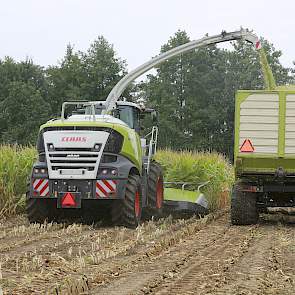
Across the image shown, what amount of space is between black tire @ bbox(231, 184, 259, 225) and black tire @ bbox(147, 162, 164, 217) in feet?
5.02

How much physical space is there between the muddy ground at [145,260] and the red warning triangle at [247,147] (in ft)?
4.96

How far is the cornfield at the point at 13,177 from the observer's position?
11.7 metres

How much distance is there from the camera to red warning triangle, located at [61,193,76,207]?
963 centimetres

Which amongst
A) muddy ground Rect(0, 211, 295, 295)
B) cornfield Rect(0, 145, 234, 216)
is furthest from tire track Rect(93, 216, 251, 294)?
cornfield Rect(0, 145, 234, 216)

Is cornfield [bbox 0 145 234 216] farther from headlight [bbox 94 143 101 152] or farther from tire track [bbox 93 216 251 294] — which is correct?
tire track [bbox 93 216 251 294]

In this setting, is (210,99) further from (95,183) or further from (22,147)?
(95,183)

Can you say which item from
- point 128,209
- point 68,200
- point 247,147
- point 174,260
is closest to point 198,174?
point 247,147

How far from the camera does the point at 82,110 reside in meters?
12.0

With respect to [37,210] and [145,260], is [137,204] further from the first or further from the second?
[145,260]

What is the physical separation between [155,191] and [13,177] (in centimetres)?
282

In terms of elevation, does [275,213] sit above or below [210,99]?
below

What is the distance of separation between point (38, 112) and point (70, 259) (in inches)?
1658

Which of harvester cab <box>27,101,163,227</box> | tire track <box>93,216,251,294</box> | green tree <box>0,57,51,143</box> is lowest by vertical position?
tire track <box>93,216,251,294</box>

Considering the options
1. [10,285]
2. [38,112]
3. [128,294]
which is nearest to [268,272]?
[128,294]
